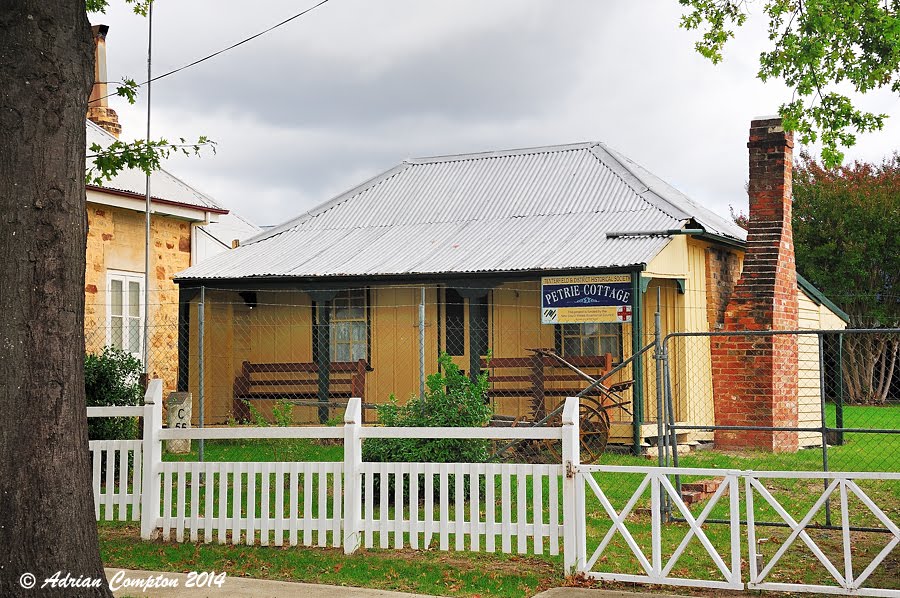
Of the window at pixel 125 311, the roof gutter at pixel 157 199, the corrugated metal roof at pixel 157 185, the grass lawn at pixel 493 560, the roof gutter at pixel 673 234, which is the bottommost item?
the grass lawn at pixel 493 560

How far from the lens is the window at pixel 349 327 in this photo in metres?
19.4

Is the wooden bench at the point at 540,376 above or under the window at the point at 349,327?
under

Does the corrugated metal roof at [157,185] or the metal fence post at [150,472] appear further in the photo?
the corrugated metal roof at [157,185]

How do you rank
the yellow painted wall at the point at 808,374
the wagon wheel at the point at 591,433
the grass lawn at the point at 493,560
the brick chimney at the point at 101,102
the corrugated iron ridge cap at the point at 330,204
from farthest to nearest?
the corrugated iron ridge cap at the point at 330,204, the brick chimney at the point at 101,102, the yellow painted wall at the point at 808,374, the wagon wheel at the point at 591,433, the grass lawn at the point at 493,560

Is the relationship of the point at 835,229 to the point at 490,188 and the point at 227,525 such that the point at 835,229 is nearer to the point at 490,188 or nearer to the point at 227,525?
the point at 490,188

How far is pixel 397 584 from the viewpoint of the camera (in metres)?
7.66

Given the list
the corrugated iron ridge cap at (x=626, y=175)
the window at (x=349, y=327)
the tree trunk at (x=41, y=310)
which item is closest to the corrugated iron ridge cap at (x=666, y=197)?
the corrugated iron ridge cap at (x=626, y=175)

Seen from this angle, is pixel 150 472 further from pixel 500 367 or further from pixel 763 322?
pixel 763 322

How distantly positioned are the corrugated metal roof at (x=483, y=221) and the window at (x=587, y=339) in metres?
1.49

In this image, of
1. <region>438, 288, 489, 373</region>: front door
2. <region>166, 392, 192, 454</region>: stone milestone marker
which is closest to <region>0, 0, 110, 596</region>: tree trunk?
<region>166, 392, 192, 454</region>: stone milestone marker

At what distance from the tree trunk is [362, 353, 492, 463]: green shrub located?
15.5 feet

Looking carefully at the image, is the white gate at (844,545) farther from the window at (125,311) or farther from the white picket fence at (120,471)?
the window at (125,311)

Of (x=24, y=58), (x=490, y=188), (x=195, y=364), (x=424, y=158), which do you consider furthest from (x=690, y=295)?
(x=24, y=58)

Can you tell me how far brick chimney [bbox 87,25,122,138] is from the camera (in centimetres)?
2030
